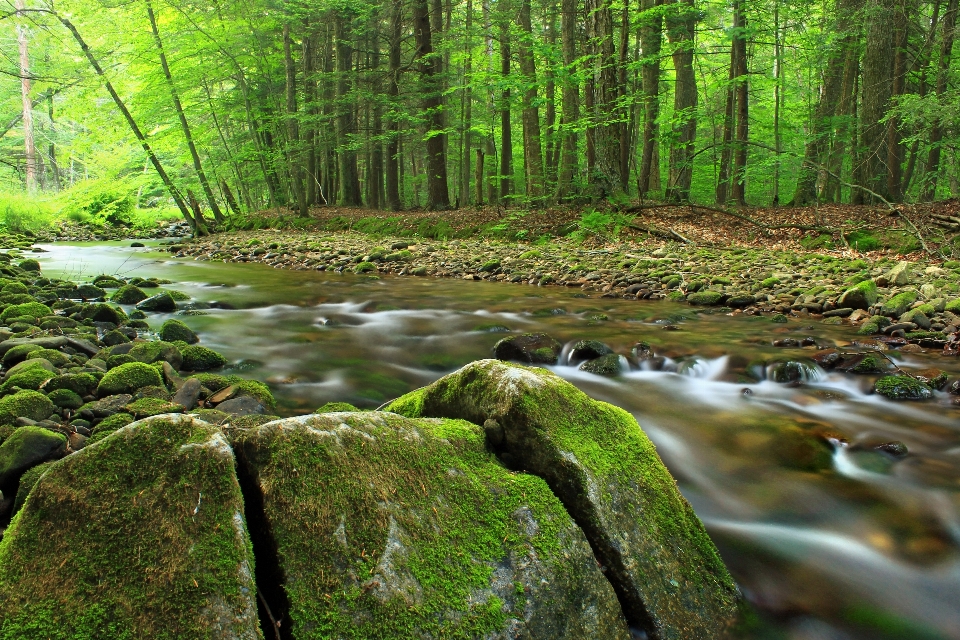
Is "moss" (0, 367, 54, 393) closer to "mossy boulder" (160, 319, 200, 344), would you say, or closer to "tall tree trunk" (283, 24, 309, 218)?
"mossy boulder" (160, 319, 200, 344)

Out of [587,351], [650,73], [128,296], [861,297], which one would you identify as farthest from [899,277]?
[128,296]

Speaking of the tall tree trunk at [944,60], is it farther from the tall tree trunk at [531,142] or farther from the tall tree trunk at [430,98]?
the tall tree trunk at [430,98]

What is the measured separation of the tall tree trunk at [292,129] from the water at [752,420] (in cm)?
1137

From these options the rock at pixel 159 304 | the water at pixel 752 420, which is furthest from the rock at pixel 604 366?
the rock at pixel 159 304

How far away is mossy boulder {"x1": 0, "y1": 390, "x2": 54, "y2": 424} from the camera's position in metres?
3.04

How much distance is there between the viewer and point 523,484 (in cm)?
204

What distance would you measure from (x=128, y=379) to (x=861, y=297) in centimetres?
791

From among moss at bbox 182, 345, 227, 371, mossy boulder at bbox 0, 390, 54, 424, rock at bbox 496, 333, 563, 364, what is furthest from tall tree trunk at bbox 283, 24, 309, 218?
mossy boulder at bbox 0, 390, 54, 424

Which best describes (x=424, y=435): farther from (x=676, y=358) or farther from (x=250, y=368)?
(x=676, y=358)

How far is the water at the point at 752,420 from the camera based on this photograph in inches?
97.3

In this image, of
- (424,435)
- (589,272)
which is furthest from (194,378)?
(589,272)

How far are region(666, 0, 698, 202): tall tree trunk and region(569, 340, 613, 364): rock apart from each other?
8.74 metres

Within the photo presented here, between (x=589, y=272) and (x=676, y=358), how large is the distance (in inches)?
200

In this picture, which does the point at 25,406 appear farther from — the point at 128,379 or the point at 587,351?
the point at 587,351
